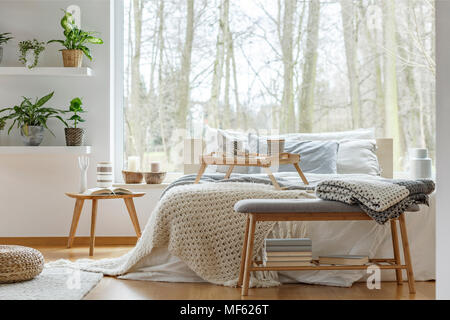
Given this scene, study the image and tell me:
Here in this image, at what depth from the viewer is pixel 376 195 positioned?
9.48 ft

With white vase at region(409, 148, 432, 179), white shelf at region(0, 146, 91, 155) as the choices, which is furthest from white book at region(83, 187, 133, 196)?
white vase at region(409, 148, 432, 179)

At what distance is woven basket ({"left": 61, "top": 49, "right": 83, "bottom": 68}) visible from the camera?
15.7 ft

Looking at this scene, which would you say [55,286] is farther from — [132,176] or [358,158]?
[358,158]

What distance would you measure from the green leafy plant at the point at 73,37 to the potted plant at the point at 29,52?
0.17m

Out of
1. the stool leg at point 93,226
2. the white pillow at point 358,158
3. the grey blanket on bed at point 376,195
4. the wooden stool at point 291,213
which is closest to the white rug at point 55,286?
the stool leg at point 93,226

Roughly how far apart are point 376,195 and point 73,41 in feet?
9.40

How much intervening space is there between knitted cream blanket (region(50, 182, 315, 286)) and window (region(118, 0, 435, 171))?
6.65 feet

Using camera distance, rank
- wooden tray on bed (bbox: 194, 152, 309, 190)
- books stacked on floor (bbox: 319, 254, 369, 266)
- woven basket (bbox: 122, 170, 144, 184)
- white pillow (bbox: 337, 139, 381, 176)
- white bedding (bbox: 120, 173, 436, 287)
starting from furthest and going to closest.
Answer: woven basket (bbox: 122, 170, 144, 184) → white pillow (bbox: 337, 139, 381, 176) → wooden tray on bed (bbox: 194, 152, 309, 190) → white bedding (bbox: 120, 173, 436, 287) → books stacked on floor (bbox: 319, 254, 369, 266)

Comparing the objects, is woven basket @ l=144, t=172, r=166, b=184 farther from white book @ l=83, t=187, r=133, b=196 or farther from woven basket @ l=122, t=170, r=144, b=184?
white book @ l=83, t=187, r=133, b=196

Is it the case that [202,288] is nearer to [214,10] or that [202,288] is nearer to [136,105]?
[136,105]

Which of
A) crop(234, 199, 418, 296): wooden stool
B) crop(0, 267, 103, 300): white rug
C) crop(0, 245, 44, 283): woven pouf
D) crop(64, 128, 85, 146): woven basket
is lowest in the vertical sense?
crop(0, 267, 103, 300): white rug

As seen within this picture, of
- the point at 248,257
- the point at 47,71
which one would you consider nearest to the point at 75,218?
the point at 47,71

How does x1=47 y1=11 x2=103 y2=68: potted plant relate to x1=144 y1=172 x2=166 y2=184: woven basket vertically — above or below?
above
